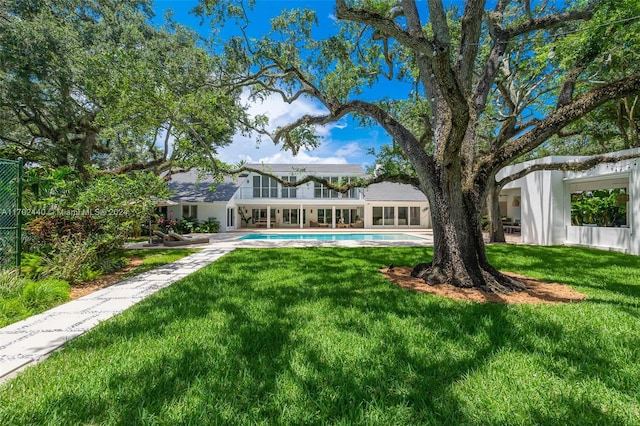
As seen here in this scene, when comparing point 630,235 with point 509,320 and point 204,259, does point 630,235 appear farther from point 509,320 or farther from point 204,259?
point 204,259

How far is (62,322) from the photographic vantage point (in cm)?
407

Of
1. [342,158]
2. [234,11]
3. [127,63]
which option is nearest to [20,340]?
[234,11]

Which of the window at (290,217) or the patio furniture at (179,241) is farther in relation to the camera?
the window at (290,217)

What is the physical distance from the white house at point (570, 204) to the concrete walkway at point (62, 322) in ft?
52.4

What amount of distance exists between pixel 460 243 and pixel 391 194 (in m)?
21.3

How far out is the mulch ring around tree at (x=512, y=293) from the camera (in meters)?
5.06

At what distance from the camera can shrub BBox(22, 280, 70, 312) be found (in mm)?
4762

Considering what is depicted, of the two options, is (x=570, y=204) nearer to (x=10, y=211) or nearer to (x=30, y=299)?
(x=30, y=299)

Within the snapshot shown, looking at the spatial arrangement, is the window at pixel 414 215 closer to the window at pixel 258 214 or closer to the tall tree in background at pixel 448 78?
the window at pixel 258 214

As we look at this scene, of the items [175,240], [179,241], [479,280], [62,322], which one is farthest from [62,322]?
[175,240]

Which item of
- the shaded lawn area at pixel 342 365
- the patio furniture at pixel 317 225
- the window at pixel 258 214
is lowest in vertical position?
the shaded lawn area at pixel 342 365

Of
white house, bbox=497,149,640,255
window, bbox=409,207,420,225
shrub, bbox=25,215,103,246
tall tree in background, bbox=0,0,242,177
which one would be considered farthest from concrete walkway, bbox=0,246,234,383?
window, bbox=409,207,420,225

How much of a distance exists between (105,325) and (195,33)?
44.7 feet

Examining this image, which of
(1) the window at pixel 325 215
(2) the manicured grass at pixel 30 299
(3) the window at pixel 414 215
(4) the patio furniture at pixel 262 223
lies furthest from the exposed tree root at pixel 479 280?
(4) the patio furniture at pixel 262 223
